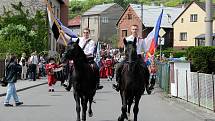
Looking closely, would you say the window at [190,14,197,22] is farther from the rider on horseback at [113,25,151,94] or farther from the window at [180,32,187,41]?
the rider on horseback at [113,25,151,94]

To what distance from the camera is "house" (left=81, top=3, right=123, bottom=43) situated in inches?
4626

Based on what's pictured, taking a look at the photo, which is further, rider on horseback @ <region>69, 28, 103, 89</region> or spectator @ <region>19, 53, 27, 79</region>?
spectator @ <region>19, 53, 27, 79</region>

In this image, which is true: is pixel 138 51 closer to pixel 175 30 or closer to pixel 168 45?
pixel 175 30

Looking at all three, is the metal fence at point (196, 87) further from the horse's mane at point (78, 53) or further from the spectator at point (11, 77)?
the spectator at point (11, 77)

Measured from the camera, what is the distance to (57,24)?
18.2m

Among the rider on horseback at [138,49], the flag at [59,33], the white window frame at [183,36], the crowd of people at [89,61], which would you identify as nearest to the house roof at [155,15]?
the white window frame at [183,36]

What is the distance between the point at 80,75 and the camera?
12664 millimetres

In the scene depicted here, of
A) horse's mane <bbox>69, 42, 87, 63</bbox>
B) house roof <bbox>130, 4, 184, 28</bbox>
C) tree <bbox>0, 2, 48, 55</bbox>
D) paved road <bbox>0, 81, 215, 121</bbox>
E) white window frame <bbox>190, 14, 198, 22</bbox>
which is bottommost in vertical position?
paved road <bbox>0, 81, 215, 121</bbox>

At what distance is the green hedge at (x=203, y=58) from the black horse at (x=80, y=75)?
6700mm

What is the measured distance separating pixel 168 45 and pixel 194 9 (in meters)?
13.5

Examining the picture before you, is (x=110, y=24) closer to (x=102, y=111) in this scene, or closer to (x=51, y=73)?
(x=51, y=73)

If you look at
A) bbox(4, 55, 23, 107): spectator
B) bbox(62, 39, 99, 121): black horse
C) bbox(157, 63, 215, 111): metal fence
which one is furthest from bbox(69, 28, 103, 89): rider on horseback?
bbox(4, 55, 23, 107): spectator

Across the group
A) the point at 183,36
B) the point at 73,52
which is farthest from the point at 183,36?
the point at 73,52

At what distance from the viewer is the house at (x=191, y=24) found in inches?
3295
